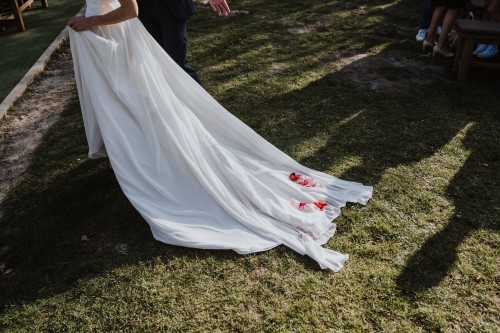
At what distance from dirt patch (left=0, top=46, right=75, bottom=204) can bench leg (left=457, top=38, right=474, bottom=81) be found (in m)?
4.67

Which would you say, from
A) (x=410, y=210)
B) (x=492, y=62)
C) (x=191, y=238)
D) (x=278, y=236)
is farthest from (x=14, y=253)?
(x=492, y=62)

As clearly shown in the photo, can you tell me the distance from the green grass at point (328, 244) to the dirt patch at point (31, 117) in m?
0.16

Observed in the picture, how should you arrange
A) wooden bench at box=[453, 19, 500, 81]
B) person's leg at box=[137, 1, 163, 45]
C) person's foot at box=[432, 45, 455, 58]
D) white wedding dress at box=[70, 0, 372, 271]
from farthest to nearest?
person's foot at box=[432, 45, 455, 58] → wooden bench at box=[453, 19, 500, 81] → person's leg at box=[137, 1, 163, 45] → white wedding dress at box=[70, 0, 372, 271]

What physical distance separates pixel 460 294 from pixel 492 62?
4.04 m

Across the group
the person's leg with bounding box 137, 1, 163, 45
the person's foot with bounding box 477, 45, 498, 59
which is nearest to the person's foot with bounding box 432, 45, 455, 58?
the person's foot with bounding box 477, 45, 498, 59

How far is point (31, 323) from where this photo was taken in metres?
2.54

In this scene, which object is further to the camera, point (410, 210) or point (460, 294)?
point (410, 210)

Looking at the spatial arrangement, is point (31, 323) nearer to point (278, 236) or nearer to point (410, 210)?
point (278, 236)

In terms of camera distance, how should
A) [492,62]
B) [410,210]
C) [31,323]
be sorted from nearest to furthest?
[31,323] → [410,210] → [492,62]

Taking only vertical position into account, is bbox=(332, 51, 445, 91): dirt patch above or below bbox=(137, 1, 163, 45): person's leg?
below

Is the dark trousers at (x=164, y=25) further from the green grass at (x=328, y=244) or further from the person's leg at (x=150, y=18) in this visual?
the green grass at (x=328, y=244)

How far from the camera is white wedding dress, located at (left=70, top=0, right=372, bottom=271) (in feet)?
9.98

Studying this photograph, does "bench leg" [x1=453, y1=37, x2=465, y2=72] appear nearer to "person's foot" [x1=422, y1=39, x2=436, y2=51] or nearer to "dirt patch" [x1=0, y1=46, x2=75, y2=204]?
"person's foot" [x1=422, y1=39, x2=436, y2=51]

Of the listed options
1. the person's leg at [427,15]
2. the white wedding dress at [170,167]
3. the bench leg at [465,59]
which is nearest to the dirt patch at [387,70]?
the bench leg at [465,59]
